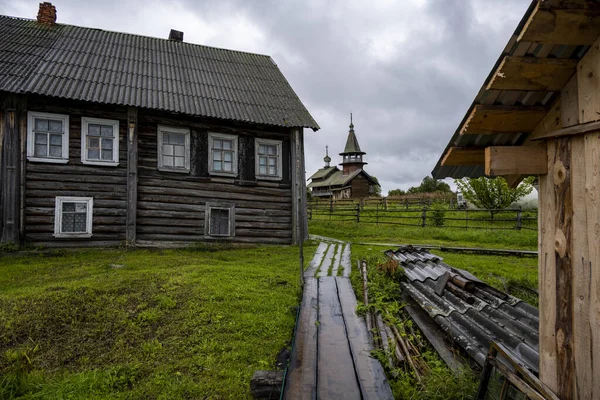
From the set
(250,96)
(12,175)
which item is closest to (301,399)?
(12,175)

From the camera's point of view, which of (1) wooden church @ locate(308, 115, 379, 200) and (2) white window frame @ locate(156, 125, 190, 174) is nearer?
(2) white window frame @ locate(156, 125, 190, 174)

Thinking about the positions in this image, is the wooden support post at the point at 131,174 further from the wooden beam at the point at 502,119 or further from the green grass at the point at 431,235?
the wooden beam at the point at 502,119

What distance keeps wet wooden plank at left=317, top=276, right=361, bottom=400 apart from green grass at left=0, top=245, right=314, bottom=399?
58cm

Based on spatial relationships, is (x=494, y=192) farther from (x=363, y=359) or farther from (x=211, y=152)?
(x=363, y=359)

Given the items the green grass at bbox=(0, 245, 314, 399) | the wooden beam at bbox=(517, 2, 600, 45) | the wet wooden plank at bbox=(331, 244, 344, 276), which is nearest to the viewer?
the wooden beam at bbox=(517, 2, 600, 45)

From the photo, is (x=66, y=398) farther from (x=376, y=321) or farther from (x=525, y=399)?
(x=525, y=399)

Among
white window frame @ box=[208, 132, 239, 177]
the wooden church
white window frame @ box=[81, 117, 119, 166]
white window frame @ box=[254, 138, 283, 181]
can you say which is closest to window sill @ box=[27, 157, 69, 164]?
white window frame @ box=[81, 117, 119, 166]

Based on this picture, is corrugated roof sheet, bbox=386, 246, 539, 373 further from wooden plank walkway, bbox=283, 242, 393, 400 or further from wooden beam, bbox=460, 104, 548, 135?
wooden beam, bbox=460, 104, 548, 135

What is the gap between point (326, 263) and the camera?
9.34 m

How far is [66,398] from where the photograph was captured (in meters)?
3.31

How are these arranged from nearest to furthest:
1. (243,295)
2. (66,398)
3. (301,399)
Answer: (301,399) < (66,398) < (243,295)

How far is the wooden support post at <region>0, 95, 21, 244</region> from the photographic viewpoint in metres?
9.34

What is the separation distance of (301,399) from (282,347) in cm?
145

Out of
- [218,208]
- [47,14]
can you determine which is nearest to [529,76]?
[218,208]
